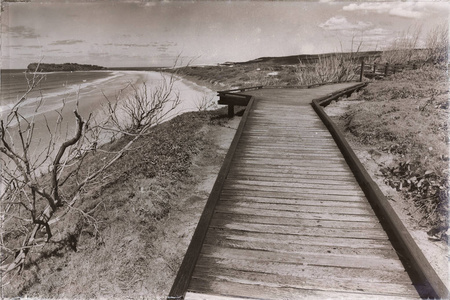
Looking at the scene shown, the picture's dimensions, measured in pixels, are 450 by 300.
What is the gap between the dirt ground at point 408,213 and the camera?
13.9ft

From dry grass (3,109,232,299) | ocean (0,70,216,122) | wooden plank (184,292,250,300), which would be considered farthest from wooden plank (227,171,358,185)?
ocean (0,70,216,122)

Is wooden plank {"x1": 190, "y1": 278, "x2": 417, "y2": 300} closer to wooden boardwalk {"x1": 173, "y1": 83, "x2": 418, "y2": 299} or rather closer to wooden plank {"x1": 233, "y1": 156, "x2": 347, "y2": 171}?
wooden boardwalk {"x1": 173, "y1": 83, "x2": 418, "y2": 299}

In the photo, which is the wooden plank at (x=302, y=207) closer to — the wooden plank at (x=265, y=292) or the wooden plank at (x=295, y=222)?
the wooden plank at (x=295, y=222)

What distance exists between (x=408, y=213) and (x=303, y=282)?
3.41 m

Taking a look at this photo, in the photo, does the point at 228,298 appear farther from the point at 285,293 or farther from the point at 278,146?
the point at 278,146

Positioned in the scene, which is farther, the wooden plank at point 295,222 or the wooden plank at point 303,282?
the wooden plank at point 295,222

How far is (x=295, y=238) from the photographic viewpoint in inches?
138

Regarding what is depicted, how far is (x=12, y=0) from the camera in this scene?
3.80 m

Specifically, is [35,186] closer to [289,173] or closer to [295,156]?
[289,173]

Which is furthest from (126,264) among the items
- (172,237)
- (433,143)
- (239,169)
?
(433,143)

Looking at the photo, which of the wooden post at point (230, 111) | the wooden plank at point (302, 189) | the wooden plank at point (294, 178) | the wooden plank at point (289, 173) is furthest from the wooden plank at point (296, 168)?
the wooden post at point (230, 111)

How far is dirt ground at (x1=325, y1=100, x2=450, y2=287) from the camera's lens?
4250mm

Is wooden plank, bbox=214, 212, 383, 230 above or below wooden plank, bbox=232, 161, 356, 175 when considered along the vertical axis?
below

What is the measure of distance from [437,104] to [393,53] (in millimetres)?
15747
